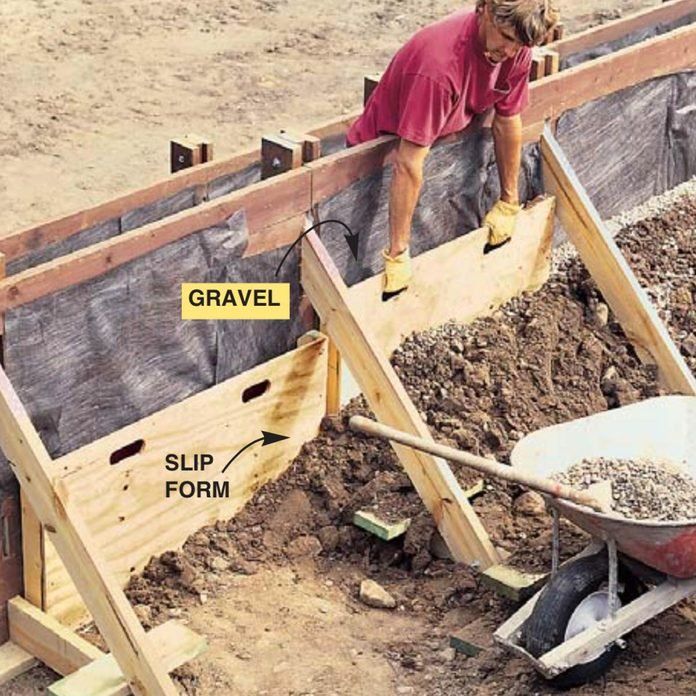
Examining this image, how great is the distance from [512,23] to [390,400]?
4.98 ft

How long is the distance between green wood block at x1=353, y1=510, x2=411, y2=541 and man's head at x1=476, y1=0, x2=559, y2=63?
189cm

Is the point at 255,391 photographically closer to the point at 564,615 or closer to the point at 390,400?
the point at 390,400

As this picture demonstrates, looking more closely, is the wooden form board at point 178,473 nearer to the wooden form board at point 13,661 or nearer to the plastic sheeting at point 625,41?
the wooden form board at point 13,661

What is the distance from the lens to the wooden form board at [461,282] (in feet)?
23.3

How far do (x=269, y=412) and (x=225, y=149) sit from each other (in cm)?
426

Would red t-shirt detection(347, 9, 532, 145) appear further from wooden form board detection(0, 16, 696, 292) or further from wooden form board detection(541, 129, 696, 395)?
wooden form board detection(541, 129, 696, 395)

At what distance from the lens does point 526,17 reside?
255 inches

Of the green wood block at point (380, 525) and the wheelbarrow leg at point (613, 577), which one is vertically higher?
the wheelbarrow leg at point (613, 577)

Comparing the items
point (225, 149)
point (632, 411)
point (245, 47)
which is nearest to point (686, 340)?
point (632, 411)

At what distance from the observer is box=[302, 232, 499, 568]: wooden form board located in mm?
6363

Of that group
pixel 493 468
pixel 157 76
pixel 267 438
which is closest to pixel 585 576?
pixel 493 468

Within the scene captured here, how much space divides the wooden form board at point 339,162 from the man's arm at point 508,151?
320 mm

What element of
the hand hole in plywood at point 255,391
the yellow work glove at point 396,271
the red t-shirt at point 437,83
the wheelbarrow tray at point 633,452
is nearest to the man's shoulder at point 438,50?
the red t-shirt at point 437,83

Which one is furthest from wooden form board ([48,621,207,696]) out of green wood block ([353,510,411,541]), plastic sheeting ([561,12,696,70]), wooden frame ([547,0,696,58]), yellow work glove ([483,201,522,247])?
plastic sheeting ([561,12,696,70])
